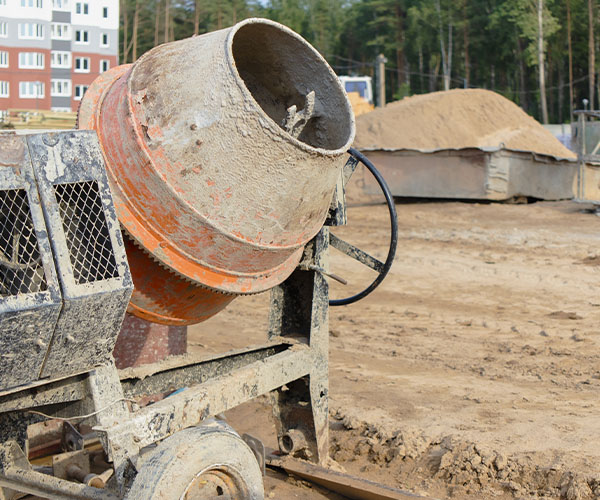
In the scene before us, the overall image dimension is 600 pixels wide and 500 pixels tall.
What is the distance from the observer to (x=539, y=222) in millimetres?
11461

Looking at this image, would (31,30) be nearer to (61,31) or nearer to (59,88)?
(61,31)

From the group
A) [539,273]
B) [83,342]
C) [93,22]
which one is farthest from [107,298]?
[539,273]

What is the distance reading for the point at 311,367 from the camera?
145 inches

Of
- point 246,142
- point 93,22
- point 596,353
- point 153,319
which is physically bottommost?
point 596,353

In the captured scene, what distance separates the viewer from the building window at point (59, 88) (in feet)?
21.4

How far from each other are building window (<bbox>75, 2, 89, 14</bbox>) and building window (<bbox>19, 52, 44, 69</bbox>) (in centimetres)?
46

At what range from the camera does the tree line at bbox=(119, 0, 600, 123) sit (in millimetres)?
29594

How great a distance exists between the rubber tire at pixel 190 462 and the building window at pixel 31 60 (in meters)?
4.23

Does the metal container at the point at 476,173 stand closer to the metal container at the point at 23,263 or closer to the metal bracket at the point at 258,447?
the metal bracket at the point at 258,447

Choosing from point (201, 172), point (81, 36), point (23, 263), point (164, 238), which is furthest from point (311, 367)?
point (81, 36)

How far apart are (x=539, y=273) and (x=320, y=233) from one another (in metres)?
5.00

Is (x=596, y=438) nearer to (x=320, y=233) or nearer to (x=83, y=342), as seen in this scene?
(x=320, y=233)

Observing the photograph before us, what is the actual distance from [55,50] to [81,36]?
328mm

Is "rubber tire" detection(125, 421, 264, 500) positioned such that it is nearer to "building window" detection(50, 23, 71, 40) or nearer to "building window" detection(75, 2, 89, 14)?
"building window" detection(75, 2, 89, 14)
